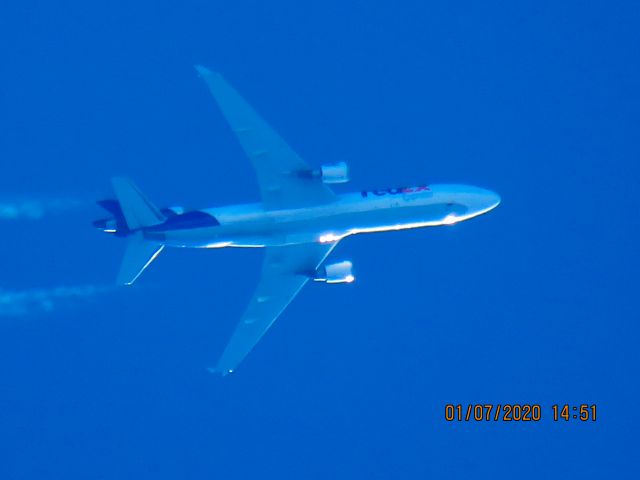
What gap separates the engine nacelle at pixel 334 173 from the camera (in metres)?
62.8

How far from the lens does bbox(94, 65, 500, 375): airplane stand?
205ft

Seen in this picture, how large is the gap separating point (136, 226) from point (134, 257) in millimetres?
1607

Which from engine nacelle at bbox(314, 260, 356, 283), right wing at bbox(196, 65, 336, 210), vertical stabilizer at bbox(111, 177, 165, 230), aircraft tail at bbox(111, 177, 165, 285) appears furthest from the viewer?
engine nacelle at bbox(314, 260, 356, 283)

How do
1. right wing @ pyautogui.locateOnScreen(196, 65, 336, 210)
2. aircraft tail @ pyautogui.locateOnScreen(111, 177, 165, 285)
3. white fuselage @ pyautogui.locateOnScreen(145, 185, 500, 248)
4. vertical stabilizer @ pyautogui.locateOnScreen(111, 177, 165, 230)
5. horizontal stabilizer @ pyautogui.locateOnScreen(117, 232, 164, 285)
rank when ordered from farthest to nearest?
1. white fuselage @ pyautogui.locateOnScreen(145, 185, 500, 248)
2. horizontal stabilizer @ pyautogui.locateOnScreen(117, 232, 164, 285)
3. right wing @ pyautogui.locateOnScreen(196, 65, 336, 210)
4. aircraft tail @ pyautogui.locateOnScreen(111, 177, 165, 285)
5. vertical stabilizer @ pyautogui.locateOnScreen(111, 177, 165, 230)

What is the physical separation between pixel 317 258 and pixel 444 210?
7.38 m

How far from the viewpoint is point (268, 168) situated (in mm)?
63438

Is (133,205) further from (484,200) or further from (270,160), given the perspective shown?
(484,200)

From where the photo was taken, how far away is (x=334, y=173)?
62875 millimetres

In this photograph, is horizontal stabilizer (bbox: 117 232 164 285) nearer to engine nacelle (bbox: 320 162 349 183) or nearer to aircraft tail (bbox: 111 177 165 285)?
aircraft tail (bbox: 111 177 165 285)

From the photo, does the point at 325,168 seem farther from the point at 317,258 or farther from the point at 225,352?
the point at 225,352

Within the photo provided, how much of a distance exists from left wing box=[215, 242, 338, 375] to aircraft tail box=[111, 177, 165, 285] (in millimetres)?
7042

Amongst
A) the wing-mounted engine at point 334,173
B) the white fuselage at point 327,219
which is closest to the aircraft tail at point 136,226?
the white fuselage at point 327,219

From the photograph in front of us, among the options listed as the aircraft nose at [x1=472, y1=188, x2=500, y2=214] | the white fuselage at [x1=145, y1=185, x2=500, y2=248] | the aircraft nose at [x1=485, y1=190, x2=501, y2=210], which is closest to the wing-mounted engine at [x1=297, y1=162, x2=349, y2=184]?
the white fuselage at [x1=145, y1=185, x2=500, y2=248]

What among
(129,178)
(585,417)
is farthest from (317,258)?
(585,417)
